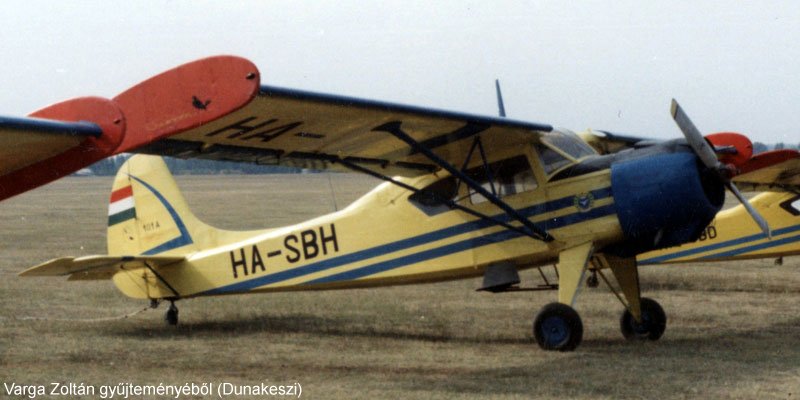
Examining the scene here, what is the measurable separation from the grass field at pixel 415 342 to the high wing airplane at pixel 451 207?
2.01 feet

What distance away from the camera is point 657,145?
9102 millimetres

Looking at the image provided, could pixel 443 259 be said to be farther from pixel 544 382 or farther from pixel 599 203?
pixel 544 382

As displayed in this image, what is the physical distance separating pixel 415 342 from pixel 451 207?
1.51m

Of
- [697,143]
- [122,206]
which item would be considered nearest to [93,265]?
[122,206]

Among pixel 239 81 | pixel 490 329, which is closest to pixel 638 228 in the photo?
pixel 490 329

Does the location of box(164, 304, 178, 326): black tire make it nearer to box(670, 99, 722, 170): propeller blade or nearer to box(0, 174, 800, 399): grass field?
box(0, 174, 800, 399): grass field

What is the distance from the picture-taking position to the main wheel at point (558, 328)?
9109 mm

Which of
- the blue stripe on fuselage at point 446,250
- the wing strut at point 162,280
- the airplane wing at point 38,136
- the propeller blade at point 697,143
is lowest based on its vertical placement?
the blue stripe on fuselage at point 446,250

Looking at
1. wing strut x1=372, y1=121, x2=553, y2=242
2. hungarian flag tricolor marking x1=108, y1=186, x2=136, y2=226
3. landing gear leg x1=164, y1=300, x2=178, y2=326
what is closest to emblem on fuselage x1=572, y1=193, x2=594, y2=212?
wing strut x1=372, y1=121, x2=553, y2=242

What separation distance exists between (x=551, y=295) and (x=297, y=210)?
91.8 feet

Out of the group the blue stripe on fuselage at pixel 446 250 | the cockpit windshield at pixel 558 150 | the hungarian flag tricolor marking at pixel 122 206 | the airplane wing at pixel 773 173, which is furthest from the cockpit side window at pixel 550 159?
the hungarian flag tricolor marking at pixel 122 206

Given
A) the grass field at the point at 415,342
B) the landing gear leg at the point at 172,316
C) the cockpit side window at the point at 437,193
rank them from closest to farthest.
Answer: the grass field at the point at 415,342
the cockpit side window at the point at 437,193
the landing gear leg at the point at 172,316

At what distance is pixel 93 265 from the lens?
1070cm

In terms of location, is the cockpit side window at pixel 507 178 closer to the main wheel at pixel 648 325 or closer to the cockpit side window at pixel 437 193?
the cockpit side window at pixel 437 193
